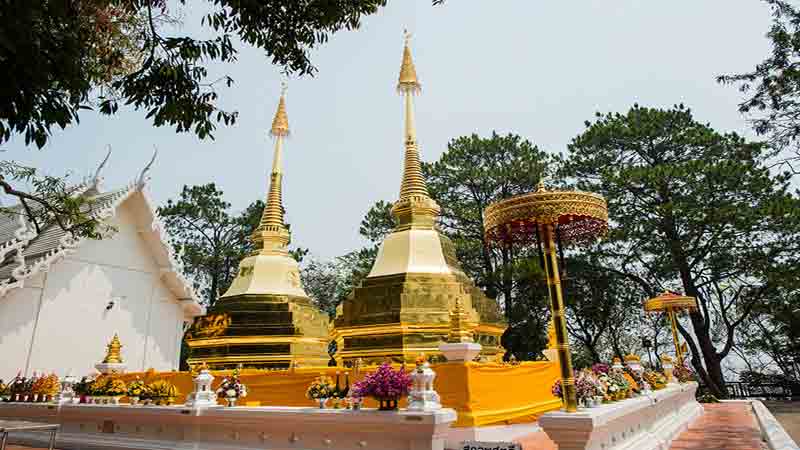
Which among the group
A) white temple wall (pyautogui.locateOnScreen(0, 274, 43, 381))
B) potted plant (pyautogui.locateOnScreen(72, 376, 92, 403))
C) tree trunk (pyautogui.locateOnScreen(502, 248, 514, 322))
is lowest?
potted plant (pyautogui.locateOnScreen(72, 376, 92, 403))

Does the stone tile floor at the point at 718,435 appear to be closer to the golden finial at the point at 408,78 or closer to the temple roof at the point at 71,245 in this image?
the temple roof at the point at 71,245

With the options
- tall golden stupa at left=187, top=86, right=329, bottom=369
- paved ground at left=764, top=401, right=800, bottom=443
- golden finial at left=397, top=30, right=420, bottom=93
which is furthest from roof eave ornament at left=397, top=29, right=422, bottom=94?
paved ground at left=764, top=401, right=800, bottom=443

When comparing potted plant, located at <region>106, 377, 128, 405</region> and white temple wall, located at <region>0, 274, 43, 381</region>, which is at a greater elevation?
white temple wall, located at <region>0, 274, 43, 381</region>

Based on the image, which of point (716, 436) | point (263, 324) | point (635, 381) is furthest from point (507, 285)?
point (635, 381)

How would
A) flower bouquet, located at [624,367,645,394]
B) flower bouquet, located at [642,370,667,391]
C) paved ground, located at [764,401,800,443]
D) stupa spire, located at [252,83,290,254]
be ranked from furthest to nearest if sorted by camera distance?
stupa spire, located at [252,83,290,254]
paved ground, located at [764,401,800,443]
flower bouquet, located at [642,370,667,391]
flower bouquet, located at [624,367,645,394]

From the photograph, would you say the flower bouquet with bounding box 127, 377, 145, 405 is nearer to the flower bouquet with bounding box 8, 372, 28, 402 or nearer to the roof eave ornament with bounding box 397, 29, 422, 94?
the flower bouquet with bounding box 8, 372, 28, 402

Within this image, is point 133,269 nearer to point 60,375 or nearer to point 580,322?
point 60,375

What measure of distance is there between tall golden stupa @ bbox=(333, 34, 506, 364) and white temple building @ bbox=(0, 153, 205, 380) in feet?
22.9

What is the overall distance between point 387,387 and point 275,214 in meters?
14.8

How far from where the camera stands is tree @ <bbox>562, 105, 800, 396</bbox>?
66.4 feet

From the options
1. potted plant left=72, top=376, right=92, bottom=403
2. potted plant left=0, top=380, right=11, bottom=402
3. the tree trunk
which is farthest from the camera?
the tree trunk

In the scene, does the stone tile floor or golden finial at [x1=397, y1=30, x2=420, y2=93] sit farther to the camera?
golden finial at [x1=397, y1=30, x2=420, y2=93]

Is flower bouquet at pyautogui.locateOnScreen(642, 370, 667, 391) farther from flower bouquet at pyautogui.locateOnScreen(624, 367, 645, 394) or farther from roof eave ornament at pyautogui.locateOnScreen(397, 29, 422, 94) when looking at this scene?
roof eave ornament at pyautogui.locateOnScreen(397, 29, 422, 94)

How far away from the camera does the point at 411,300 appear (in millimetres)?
13211
